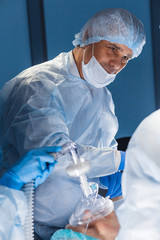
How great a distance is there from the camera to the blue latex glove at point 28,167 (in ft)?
4.40

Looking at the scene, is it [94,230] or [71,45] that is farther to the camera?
[71,45]

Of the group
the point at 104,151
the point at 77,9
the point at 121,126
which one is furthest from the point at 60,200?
the point at 77,9

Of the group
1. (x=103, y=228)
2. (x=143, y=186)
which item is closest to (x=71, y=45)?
(x=103, y=228)

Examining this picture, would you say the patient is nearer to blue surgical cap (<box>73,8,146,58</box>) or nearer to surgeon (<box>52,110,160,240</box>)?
surgeon (<box>52,110,160,240</box>)

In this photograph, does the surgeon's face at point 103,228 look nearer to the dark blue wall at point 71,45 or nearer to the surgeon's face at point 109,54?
the surgeon's face at point 109,54

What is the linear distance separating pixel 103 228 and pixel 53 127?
48 cm

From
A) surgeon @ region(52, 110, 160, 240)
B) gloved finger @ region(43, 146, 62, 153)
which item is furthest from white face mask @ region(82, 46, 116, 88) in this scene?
surgeon @ region(52, 110, 160, 240)

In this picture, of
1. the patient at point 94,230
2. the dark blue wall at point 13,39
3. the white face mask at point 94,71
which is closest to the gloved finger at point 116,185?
the patient at point 94,230

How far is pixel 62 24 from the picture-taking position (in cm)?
309

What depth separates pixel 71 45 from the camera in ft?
10.3

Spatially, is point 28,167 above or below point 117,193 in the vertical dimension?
above

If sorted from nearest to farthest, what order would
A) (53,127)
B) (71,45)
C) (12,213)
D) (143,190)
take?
1. (143,190)
2. (12,213)
3. (53,127)
4. (71,45)

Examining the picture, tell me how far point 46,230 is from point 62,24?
Answer: 2.00m

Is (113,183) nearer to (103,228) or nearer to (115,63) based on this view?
(103,228)
